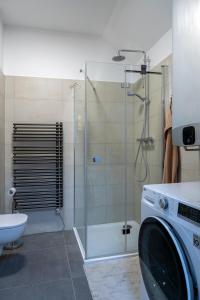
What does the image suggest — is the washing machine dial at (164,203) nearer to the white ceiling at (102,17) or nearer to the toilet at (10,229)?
the toilet at (10,229)

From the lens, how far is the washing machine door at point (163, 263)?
0.92 meters

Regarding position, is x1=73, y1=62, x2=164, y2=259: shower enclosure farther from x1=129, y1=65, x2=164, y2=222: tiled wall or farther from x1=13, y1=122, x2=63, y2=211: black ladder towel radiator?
x1=13, y1=122, x2=63, y2=211: black ladder towel radiator

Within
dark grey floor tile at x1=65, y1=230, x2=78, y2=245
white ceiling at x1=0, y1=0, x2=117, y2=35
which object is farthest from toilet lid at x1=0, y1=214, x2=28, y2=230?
white ceiling at x1=0, y1=0, x2=117, y2=35

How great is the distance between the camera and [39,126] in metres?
2.95

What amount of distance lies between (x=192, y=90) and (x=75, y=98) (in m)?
2.02

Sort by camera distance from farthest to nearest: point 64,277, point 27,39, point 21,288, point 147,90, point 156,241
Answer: point 27,39 < point 147,90 < point 64,277 < point 21,288 < point 156,241

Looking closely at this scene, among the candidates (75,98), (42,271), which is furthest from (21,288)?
(75,98)

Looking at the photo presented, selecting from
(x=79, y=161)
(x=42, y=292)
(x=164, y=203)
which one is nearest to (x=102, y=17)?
(x=79, y=161)

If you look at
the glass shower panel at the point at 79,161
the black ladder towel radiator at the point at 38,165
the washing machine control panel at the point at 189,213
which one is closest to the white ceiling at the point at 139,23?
the glass shower panel at the point at 79,161

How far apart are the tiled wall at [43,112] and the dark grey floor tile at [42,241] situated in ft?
0.42

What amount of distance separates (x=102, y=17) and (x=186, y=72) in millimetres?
1882

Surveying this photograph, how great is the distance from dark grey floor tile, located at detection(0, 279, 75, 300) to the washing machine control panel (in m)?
1.23

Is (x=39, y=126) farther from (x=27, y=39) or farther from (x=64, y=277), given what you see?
(x=64, y=277)

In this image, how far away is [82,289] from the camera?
5.87 feet
